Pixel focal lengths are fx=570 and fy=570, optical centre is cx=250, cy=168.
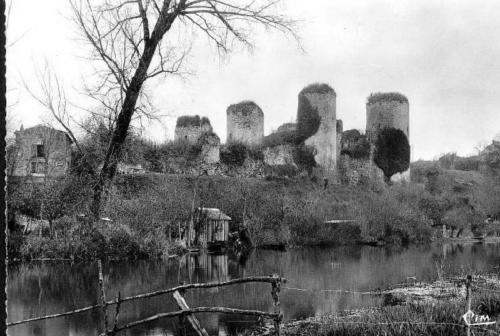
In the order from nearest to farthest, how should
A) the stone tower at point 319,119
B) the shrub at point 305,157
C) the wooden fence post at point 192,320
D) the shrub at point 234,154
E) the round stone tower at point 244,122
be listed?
1. the wooden fence post at point 192,320
2. the shrub at point 234,154
3. the round stone tower at point 244,122
4. the shrub at point 305,157
5. the stone tower at point 319,119

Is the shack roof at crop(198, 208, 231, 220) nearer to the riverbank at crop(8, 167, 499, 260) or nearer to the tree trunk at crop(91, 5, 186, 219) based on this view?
the riverbank at crop(8, 167, 499, 260)

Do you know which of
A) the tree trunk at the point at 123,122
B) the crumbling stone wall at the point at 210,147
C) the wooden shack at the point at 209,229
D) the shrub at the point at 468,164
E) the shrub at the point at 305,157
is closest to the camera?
the tree trunk at the point at 123,122

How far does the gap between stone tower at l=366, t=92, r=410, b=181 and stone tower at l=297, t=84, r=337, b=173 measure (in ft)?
14.8

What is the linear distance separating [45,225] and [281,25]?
10.9 metres

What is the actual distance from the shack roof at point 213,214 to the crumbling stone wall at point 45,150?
6085 millimetres

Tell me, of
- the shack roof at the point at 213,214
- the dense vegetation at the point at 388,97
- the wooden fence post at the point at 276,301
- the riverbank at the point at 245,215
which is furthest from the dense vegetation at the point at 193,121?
the wooden fence post at the point at 276,301

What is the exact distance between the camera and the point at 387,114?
38.7 m

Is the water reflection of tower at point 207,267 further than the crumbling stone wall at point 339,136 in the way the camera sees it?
No

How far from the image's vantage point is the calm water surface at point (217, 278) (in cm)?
873

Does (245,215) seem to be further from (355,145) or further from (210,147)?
(355,145)

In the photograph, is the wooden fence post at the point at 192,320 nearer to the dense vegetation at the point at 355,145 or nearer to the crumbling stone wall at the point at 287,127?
the crumbling stone wall at the point at 287,127

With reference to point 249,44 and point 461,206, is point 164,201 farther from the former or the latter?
point 461,206

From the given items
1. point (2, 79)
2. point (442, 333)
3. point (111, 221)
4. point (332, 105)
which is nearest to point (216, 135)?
point (332, 105)

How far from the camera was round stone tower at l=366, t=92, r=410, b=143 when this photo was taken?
38688mm
